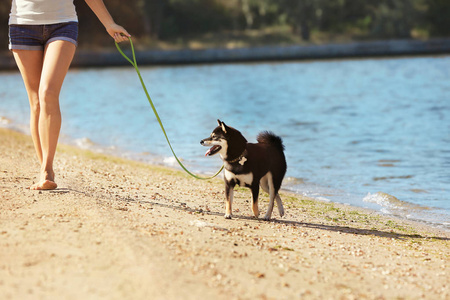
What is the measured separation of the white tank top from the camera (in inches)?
228

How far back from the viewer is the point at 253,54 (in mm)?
51188

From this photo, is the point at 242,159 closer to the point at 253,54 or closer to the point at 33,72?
the point at 33,72

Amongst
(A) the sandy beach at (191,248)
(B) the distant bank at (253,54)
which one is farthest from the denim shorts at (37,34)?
(B) the distant bank at (253,54)

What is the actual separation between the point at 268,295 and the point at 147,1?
54.4 m

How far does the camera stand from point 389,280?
15.7 ft

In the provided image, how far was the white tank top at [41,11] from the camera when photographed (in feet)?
19.0

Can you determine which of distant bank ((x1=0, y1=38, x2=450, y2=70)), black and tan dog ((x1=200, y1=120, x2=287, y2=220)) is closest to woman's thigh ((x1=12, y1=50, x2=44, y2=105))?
black and tan dog ((x1=200, y1=120, x2=287, y2=220))

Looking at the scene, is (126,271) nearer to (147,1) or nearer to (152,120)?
(152,120)

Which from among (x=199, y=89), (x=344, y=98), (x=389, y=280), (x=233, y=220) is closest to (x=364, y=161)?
(x=233, y=220)

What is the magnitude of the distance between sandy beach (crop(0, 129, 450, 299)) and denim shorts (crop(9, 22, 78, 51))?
141cm

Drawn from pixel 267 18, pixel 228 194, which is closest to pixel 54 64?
pixel 228 194

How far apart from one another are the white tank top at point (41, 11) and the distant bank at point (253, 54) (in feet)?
148

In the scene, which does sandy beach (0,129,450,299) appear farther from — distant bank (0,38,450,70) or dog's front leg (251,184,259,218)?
distant bank (0,38,450,70)

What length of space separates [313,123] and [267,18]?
44733mm
